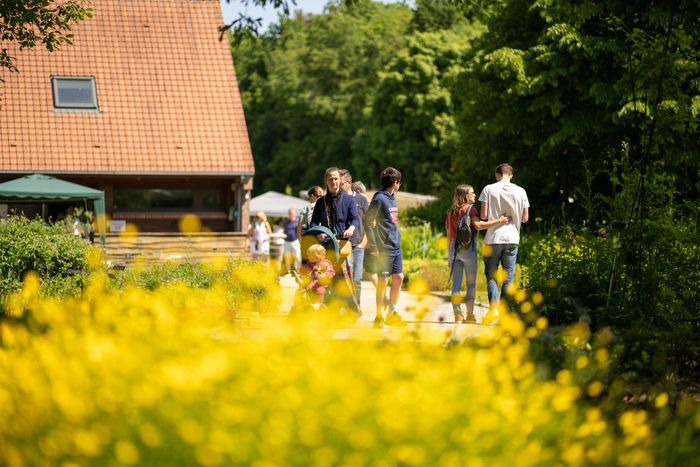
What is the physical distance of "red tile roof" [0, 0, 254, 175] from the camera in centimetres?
2692

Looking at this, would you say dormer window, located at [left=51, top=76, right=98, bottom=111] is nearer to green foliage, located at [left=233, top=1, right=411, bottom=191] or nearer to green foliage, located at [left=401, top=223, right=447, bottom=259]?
green foliage, located at [left=401, top=223, right=447, bottom=259]

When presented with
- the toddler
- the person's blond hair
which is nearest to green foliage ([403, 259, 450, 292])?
the toddler

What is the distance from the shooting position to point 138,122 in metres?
27.8

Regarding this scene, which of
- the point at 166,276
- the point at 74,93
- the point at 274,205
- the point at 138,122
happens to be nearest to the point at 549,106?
the point at 274,205

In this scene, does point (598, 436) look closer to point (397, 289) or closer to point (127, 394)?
point (127, 394)

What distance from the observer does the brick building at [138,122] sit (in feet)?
88.4

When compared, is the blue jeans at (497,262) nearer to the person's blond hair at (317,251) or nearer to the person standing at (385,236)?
the person standing at (385,236)

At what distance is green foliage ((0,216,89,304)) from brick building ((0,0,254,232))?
13785 millimetres

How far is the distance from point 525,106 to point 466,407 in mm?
24810

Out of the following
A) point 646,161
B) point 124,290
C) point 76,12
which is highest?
point 76,12

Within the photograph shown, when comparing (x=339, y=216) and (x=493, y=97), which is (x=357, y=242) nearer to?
(x=339, y=216)

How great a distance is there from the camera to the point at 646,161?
9562 mm

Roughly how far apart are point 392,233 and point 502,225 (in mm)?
A: 1235

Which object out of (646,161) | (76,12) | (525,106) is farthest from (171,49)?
(646,161)
